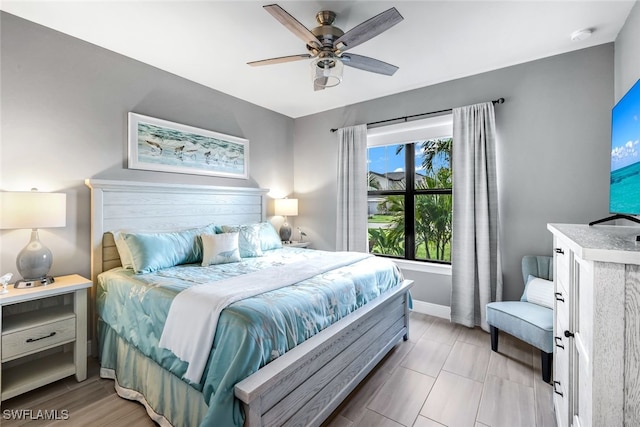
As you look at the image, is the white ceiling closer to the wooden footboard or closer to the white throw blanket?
the white throw blanket

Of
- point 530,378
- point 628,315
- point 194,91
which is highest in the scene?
point 194,91

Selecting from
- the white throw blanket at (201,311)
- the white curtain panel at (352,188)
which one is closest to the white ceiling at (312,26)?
the white curtain panel at (352,188)

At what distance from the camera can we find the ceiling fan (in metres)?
1.78

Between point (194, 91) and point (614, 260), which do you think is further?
point (194, 91)

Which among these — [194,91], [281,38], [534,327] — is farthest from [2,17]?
[534,327]

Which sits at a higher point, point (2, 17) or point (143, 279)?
point (2, 17)

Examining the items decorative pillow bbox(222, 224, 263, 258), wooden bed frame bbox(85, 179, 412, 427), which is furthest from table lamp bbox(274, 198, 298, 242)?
decorative pillow bbox(222, 224, 263, 258)

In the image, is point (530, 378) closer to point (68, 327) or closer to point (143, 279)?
point (143, 279)

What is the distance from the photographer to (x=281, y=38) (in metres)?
2.44

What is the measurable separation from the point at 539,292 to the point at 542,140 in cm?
142

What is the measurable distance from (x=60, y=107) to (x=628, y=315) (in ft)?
11.8

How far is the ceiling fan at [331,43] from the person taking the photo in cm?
178

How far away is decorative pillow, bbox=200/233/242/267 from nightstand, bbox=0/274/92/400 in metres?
0.86

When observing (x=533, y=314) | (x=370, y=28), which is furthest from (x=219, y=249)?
(x=533, y=314)
